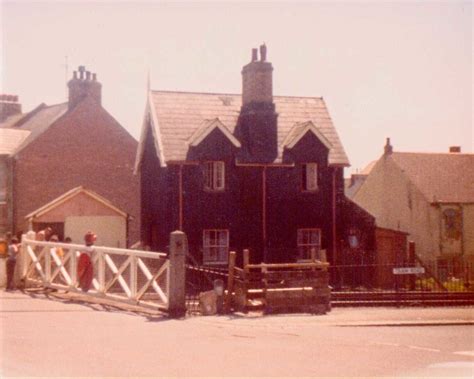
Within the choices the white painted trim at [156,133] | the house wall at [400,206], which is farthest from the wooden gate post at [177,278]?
the house wall at [400,206]

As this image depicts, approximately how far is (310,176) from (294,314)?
1723 cm

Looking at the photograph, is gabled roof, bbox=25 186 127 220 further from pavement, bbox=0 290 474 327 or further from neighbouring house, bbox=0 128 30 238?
pavement, bbox=0 290 474 327

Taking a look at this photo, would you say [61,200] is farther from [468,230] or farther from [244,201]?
[468,230]

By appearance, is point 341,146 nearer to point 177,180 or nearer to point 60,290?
point 177,180

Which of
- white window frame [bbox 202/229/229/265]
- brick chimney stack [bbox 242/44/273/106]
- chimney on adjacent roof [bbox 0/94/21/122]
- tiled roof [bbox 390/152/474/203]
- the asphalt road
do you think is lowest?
the asphalt road

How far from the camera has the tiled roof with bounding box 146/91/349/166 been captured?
34250mm

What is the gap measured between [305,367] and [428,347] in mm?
3670

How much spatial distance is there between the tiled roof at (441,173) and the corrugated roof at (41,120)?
67.3 feet

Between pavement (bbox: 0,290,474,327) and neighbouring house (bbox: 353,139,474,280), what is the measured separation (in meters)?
Answer: 23.3

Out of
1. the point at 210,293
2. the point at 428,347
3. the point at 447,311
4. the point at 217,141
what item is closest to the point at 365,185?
the point at 217,141

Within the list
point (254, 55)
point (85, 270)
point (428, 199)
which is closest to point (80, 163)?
point (254, 55)

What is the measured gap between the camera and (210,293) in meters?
18.3

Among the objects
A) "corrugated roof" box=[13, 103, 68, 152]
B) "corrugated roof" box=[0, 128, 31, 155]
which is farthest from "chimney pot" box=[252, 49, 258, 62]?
"corrugated roof" box=[0, 128, 31, 155]

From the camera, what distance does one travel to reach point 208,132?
33.8 m
